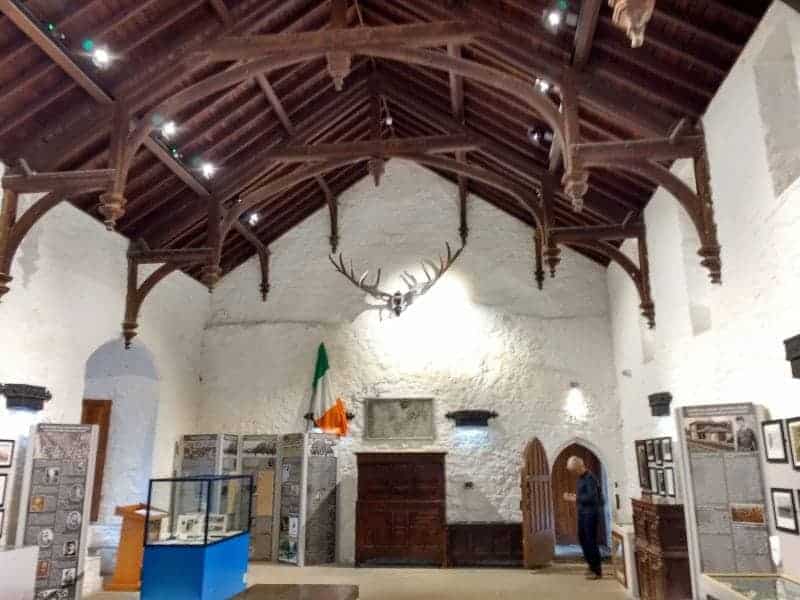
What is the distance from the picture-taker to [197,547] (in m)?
6.23

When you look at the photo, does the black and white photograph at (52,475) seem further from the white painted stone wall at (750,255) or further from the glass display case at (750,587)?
the white painted stone wall at (750,255)

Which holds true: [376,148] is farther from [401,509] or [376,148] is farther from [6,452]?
[6,452]

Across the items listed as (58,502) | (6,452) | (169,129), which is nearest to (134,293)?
(169,129)

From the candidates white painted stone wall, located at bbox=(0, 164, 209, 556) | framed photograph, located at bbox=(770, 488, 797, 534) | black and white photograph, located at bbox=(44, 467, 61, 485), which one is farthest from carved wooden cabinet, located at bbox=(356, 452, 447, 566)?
framed photograph, located at bbox=(770, 488, 797, 534)

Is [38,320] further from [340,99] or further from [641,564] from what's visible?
[641,564]

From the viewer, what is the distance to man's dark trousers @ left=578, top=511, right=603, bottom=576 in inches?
339

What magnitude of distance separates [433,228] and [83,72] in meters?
6.69

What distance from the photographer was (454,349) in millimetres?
11094

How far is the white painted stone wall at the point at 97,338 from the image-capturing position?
722 centimetres

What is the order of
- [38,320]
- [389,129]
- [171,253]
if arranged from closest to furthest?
1. [38,320]
2. [171,253]
3. [389,129]

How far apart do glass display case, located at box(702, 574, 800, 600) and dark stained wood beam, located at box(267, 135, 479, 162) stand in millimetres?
6085

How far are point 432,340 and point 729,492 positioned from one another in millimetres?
6273

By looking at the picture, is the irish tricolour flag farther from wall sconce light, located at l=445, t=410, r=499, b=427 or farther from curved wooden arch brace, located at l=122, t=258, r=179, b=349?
curved wooden arch brace, located at l=122, t=258, r=179, b=349

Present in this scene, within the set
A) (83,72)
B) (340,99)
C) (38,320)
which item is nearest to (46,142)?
(83,72)
